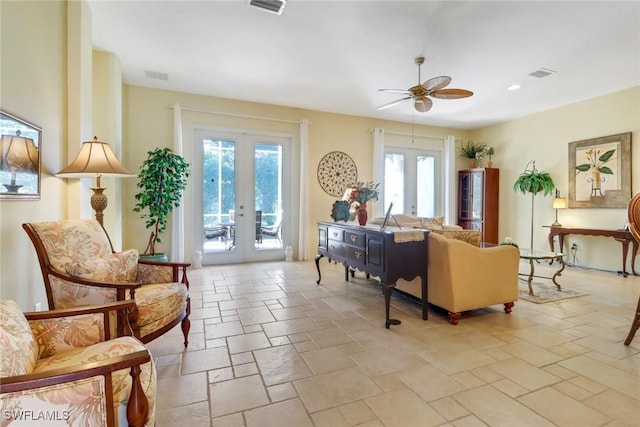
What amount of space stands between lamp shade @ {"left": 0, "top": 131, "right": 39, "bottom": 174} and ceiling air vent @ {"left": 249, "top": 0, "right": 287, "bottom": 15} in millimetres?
2069

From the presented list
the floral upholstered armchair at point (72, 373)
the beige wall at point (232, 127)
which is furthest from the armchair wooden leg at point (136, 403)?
the beige wall at point (232, 127)

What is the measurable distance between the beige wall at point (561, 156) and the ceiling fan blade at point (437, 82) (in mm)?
3703

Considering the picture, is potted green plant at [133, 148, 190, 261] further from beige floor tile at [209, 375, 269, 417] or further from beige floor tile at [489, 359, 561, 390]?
beige floor tile at [489, 359, 561, 390]

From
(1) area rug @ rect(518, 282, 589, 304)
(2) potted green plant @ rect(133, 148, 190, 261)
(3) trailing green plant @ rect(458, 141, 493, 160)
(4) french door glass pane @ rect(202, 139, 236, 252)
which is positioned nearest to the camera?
(1) area rug @ rect(518, 282, 589, 304)

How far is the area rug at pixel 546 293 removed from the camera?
348 cm

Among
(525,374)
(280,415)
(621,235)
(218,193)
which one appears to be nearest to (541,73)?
(621,235)

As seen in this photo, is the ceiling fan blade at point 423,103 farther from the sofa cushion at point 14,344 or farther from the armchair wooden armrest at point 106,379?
the sofa cushion at point 14,344

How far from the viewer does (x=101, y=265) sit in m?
1.94

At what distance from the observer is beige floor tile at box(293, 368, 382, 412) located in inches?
66.8

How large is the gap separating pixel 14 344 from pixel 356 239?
2555 mm

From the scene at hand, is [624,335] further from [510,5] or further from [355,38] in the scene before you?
[355,38]

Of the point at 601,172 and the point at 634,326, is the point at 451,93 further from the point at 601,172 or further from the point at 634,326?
the point at 601,172

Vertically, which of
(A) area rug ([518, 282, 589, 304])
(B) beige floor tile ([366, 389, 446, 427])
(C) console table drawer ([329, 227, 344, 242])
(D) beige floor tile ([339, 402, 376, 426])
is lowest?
(D) beige floor tile ([339, 402, 376, 426])

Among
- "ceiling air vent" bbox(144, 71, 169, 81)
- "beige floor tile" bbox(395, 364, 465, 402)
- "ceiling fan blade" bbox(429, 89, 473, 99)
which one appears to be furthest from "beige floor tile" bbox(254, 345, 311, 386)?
"ceiling air vent" bbox(144, 71, 169, 81)
